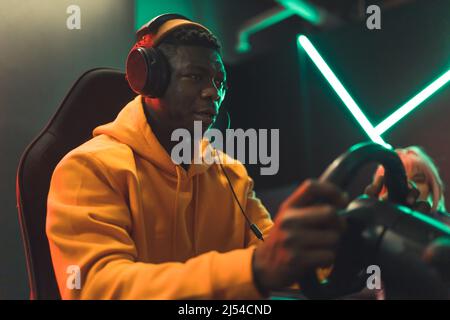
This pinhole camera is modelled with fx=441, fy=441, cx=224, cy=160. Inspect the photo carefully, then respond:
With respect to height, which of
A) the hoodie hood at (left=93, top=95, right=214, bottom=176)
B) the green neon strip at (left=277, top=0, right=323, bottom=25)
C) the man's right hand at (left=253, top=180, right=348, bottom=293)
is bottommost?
the man's right hand at (left=253, top=180, right=348, bottom=293)

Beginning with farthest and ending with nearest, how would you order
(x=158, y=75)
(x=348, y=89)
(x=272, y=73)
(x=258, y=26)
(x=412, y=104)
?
1. (x=258, y=26)
2. (x=272, y=73)
3. (x=348, y=89)
4. (x=412, y=104)
5. (x=158, y=75)

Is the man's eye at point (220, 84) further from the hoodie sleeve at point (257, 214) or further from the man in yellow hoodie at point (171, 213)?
the hoodie sleeve at point (257, 214)

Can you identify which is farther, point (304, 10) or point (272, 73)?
point (304, 10)

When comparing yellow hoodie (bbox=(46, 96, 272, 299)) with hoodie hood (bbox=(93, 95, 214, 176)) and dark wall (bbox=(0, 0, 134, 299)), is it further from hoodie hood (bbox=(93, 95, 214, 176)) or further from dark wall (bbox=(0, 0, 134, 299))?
dark wall (bbox=(0, 0, 134, 299))

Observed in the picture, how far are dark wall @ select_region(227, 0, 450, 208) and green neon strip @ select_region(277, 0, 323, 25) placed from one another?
1.48 ft

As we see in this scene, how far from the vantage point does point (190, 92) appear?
1044mm

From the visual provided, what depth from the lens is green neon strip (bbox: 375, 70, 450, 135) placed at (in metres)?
2.11

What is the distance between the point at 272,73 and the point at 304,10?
0.72 metres

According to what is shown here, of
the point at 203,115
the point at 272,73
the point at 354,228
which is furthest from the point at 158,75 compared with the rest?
the point at 272,73

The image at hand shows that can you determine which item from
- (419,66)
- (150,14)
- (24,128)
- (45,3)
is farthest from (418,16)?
(24,128)

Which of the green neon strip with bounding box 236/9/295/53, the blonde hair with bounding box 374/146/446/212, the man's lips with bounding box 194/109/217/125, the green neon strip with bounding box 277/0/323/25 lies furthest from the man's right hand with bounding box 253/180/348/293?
the green neon strip with bounding box 277/0/323/25

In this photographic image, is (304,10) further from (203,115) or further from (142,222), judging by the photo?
(142,222)

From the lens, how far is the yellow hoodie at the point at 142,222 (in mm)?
609
